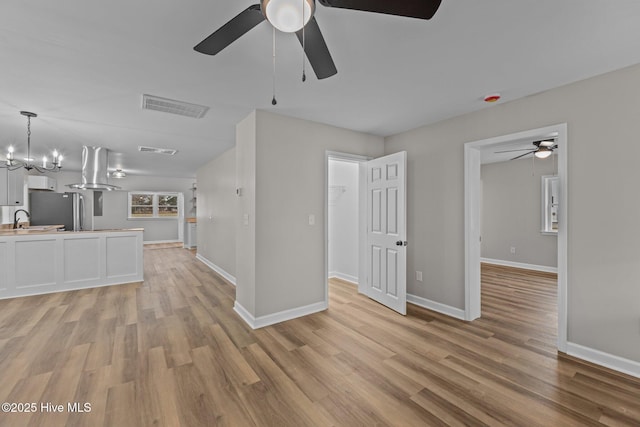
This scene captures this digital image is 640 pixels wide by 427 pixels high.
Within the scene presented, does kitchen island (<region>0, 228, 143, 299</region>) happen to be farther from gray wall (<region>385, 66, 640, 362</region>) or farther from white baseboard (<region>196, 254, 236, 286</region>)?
gray wall (<region>385, 66, 640, 362</region>)

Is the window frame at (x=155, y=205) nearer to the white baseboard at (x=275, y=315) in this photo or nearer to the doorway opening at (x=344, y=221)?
the doorway opening at (x=344, y=221)

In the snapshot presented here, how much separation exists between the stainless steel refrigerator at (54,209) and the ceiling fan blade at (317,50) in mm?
8319

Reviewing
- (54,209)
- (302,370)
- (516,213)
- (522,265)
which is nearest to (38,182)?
(54,209)

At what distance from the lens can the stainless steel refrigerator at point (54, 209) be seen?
657 centimetres

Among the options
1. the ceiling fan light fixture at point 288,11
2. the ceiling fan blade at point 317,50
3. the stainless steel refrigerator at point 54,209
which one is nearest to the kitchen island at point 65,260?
the stainless steel refrigerator at point 54,209

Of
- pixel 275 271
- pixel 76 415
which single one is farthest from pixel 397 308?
pixel 76 415

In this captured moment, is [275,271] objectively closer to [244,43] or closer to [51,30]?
[244,43]

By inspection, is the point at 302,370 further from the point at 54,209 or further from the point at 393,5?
the point at 54,209

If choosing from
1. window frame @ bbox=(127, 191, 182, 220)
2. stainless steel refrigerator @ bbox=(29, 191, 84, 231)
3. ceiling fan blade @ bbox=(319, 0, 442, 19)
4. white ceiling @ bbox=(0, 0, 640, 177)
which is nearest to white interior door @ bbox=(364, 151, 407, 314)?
→ white ceiling @ bbox=(0, 0, 640, 177)

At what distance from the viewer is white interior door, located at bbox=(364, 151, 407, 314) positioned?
3.44 m

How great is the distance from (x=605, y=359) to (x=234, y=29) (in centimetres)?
370

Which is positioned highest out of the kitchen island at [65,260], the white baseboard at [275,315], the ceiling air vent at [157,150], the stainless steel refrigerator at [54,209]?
the ceiling air vent at [157,150]

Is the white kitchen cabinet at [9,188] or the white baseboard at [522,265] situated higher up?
the white kitchen cabinet at [9,188]

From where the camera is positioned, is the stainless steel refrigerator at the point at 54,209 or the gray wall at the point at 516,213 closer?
the gray wall at the point at 516,213
